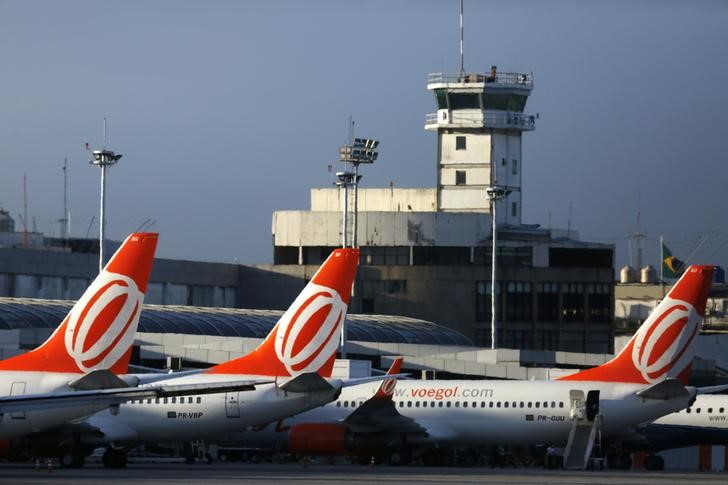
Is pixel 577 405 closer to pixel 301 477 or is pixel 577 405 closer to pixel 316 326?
pixel 316 326

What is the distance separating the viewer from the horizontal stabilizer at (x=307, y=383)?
51.2 metres

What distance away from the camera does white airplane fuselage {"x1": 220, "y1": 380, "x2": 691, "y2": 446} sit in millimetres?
59219

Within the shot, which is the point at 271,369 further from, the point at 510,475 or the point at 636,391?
the point at 636,391

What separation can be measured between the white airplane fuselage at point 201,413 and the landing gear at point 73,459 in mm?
650

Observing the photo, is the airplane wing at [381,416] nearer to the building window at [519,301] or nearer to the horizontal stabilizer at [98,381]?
the horizontal stabilizer at [98,381]

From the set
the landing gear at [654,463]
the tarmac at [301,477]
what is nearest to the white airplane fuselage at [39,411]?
the tarmac at [301,477]

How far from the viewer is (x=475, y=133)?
144750 millimetres

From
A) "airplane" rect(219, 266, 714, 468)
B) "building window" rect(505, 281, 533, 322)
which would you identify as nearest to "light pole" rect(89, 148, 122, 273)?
"airplane" rect(219, 266, 714, 468)

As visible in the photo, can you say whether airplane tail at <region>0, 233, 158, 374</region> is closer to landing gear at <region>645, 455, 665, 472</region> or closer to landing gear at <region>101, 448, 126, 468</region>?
landing gear at <region>101, 448, 126, 468</region>

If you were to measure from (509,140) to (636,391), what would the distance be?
89634 millimetres

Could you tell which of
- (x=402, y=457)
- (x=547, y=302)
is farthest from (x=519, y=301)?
(x=402, y=457)

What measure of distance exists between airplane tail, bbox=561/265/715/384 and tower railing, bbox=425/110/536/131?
86174 mm

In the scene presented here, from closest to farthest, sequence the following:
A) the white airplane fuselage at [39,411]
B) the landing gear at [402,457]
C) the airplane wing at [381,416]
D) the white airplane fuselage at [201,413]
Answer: the white airplane fuselage at [39,411] < the white airplane fuselage at [201,413] < the airplane wing at [381,416] < the landing gear at [402,457]

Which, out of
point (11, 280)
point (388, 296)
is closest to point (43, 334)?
point (11, 280)
